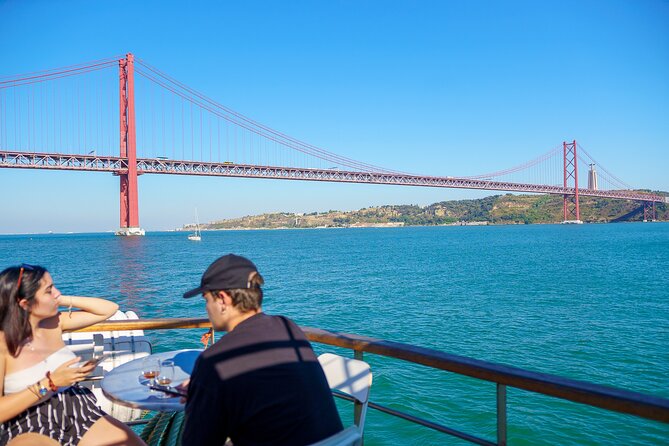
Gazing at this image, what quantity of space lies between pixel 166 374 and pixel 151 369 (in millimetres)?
80

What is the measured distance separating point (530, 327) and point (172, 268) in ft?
66.7

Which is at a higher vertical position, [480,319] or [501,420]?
[501,420]

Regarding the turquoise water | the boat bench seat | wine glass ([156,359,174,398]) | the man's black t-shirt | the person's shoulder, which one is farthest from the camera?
the turquoise water

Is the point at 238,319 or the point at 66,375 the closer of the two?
the point at 238,319

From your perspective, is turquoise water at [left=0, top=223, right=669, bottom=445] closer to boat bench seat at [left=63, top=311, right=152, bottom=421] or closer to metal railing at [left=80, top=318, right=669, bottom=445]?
boat bench seat at [left=63, top=311, right=152, bottom=421]

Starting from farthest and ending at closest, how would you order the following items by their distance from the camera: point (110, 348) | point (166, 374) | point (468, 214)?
point (468, 214)
point (110, 348)
point (166, 374)

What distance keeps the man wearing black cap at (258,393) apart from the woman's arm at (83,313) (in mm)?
1274

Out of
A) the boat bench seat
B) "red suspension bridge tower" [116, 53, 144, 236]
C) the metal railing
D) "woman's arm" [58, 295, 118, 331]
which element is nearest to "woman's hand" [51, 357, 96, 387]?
"woman's arm" [58, 295, 118, 331]

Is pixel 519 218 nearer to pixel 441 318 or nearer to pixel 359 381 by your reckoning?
pixel 441 318

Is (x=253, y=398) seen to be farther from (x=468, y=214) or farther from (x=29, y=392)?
(x=468, y=214)

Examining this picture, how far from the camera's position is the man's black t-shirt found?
1.06 metres

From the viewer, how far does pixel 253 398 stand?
3.48 feet

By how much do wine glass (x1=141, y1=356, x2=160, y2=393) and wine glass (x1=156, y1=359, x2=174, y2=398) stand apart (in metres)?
0.02

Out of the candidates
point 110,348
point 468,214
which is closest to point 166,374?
point 110,348
